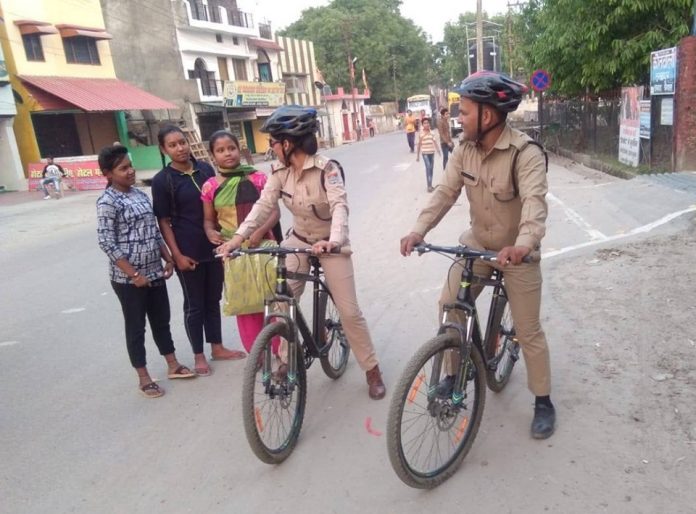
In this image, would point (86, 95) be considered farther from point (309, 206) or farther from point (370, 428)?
point (370, 428)

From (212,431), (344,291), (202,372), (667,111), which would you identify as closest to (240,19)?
(667,111)

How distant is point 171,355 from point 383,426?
70.4 inches

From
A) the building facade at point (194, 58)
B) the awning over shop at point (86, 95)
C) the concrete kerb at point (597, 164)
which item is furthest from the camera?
the building facade at point (194, 58)

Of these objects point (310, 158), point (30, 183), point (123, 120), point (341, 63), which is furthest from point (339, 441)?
point (341, 63)

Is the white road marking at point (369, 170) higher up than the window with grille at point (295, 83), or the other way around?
the window with grille at point (295, 83)

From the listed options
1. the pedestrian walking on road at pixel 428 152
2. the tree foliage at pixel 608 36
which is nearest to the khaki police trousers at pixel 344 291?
the pedestrian walking on road at pixel 428 152

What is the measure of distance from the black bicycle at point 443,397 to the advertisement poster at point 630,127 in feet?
35.8

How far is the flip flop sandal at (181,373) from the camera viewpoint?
4.31 m

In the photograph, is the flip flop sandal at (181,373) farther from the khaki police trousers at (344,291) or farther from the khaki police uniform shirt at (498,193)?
the khaki police uniform shirt at (498,193)

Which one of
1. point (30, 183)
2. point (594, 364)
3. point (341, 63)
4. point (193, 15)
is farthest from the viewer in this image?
point (341, 63)

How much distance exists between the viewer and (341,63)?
197ft

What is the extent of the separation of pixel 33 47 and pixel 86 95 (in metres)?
2.48

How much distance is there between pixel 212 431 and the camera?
3.55 metres

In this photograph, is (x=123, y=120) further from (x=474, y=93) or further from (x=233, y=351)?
(x=474, y=93)
